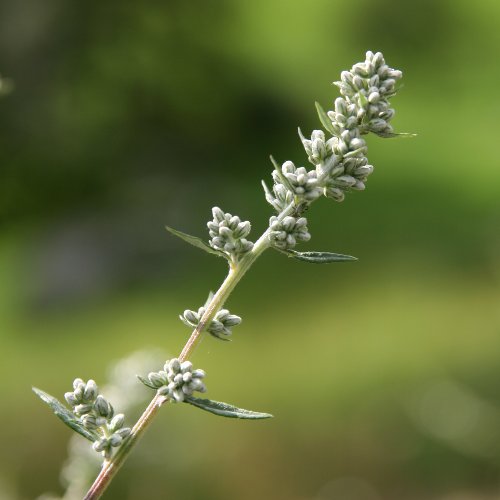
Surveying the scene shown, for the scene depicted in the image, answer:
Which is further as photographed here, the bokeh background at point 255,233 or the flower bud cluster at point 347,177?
the bokeh background at point 255,233

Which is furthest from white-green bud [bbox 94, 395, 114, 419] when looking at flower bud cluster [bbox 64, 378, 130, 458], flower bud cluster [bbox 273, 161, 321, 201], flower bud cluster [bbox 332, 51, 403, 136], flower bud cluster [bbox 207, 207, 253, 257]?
flower bud cluster [bbox 332, 51, 403, 136]

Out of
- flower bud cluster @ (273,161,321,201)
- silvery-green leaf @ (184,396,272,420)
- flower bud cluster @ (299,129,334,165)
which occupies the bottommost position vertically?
silvery-green leaf @ (184,396,272,420)

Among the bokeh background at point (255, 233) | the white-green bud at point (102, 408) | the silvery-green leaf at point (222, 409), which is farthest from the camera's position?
the bokeh background at point (255, 233)

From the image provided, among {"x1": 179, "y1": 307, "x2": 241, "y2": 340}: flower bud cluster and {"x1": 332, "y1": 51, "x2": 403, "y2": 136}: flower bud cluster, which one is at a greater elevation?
{"x1": 332, "y1": 51, "x2": 403, "y2": 136}: flower bud cluster

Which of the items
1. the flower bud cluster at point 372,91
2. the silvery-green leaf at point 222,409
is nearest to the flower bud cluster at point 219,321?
the silvery-green leaf at point 222,409

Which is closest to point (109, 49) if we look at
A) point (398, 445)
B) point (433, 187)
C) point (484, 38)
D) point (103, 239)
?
point (103, 239)

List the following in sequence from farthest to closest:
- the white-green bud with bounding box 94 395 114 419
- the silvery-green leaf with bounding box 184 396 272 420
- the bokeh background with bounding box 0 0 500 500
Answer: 1. the bokeh background with bounding box 0 0 500 500
2. the white-green bud with bounding box 94 395 114 419
3. the silvery-green leaf with bounding box 184 396 272 420

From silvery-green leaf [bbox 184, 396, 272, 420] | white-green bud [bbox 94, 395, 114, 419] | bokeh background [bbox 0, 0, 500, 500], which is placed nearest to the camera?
silvery-green leaf [bbox 184, 396, 272, 420]

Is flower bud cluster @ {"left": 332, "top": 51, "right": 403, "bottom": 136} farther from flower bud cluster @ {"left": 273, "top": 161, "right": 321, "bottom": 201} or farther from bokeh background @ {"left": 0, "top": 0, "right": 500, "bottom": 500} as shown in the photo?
bokeh background @ {"left": 0, "top": 0, "right": 500, "bottom": 500}

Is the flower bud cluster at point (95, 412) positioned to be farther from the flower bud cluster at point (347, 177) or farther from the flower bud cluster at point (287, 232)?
the flower bud cluster at point (347, 177)
